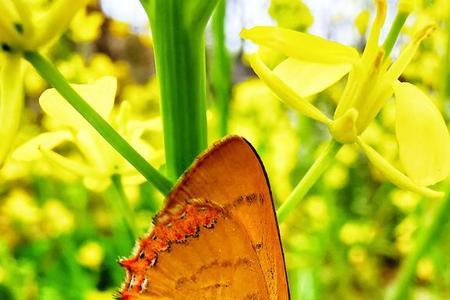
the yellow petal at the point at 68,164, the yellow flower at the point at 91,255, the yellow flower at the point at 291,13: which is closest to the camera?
the yellow petal at the point at 68,164

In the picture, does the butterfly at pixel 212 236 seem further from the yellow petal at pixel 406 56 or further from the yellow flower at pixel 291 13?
the yellow flower at pixel 291 13

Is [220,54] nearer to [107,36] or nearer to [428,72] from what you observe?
[428,72]

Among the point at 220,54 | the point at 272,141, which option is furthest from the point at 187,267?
the point at 272,141

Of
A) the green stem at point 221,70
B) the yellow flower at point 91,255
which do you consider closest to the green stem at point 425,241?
the green stem at point 221,70

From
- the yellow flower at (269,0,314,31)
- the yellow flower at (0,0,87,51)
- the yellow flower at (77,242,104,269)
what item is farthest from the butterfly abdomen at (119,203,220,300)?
the yellow flower at (77,242,104,269)

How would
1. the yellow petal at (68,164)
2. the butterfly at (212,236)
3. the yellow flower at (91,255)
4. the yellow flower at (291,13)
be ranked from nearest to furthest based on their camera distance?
the butterfly at (212,236), the yellow petal at (68,164), the yellow flower at (291,13), the yellow flower at (91,255)
